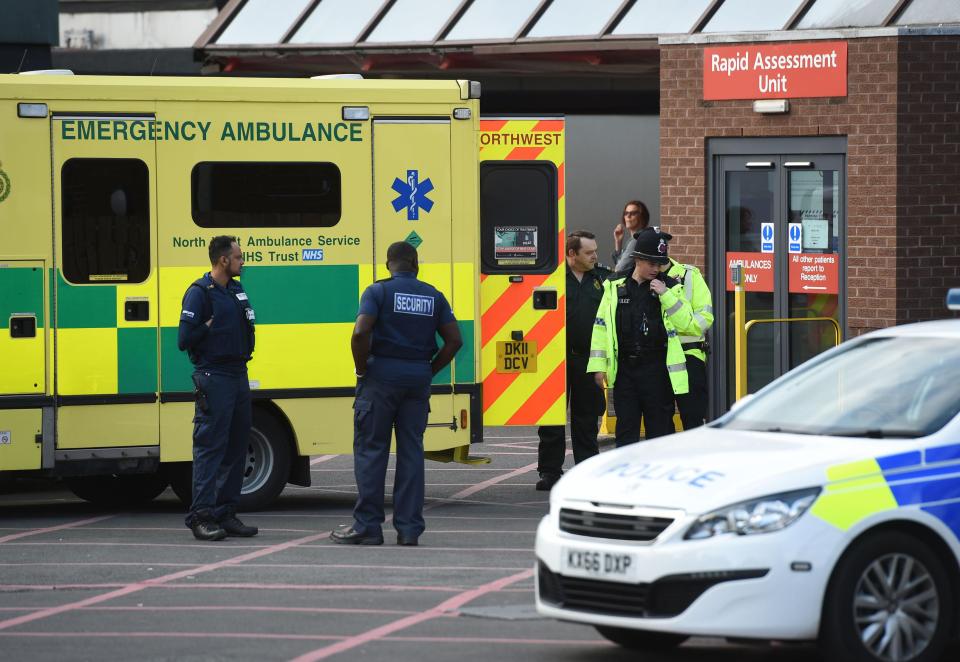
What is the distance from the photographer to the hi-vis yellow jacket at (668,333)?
1148 cm

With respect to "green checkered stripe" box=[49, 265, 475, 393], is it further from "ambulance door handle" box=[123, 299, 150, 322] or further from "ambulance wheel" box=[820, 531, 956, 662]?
"ambulance wheel" box=[820, 531, 956, 662]

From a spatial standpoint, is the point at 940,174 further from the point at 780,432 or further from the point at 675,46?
the point at 780,432

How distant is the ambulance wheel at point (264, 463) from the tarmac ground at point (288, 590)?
0.14 m

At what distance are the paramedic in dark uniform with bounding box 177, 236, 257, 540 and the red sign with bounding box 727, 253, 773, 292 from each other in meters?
6.77

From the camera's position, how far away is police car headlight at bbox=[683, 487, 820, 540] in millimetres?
6906

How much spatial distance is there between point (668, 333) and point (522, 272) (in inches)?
59.6

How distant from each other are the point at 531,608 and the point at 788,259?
27.3 ft

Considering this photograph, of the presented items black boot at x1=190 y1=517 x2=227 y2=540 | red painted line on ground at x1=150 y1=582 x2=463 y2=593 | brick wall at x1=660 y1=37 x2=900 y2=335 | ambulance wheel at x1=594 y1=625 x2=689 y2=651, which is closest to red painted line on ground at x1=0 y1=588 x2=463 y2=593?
red painted line on ground at x1=150 y1=582 x2=463 y2=593

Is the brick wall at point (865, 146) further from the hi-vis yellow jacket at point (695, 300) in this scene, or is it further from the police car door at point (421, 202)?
the police car door at point (421, 202)

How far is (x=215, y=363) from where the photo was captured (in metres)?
10.8

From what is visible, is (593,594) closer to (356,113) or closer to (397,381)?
(397,381)

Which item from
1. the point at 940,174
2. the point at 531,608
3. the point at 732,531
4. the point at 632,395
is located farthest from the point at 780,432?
the point at 940,174

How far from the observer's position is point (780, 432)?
785cm

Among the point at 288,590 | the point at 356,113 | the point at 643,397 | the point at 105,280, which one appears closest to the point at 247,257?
the point at 105,280
